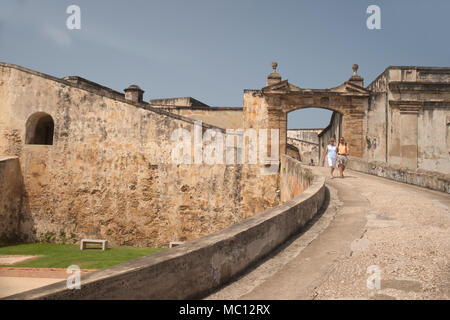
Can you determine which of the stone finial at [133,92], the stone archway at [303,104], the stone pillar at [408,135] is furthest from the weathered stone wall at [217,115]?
the stone pillar at [408,135]

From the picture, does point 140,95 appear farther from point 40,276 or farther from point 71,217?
point 40,276

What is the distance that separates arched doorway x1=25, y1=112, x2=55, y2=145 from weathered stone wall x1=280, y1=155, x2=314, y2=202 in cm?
930

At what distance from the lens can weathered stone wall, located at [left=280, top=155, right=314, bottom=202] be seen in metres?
8.38

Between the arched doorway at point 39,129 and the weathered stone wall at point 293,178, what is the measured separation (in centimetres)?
930

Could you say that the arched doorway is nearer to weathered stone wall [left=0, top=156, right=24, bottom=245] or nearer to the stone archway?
weathered stone wall [left=0, top=156, right=24, bottom=245]

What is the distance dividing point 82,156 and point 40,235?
3373mm

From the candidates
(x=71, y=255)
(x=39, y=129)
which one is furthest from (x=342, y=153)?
(x=39, y=129)

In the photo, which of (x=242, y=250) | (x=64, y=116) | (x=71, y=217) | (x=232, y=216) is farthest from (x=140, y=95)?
(x=242, y=250)

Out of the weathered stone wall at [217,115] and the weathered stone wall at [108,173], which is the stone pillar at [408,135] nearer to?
the weathered stone wall at [108,173]

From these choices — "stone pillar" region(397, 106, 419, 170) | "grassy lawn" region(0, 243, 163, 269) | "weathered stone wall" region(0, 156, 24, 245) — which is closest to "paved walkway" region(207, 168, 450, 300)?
→ "grassy lawn" region(0, 243, 163, 269)

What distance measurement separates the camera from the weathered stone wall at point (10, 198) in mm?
11930

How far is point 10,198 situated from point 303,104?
12.2 m

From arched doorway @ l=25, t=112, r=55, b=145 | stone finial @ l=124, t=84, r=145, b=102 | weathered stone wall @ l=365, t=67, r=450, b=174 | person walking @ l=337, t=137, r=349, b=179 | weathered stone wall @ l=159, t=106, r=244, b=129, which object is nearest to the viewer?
person walking @ l=337, t=137, r=349, b=179

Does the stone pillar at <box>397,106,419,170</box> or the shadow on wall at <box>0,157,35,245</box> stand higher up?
the stone pillar at <box>397,106,419,170</box>
